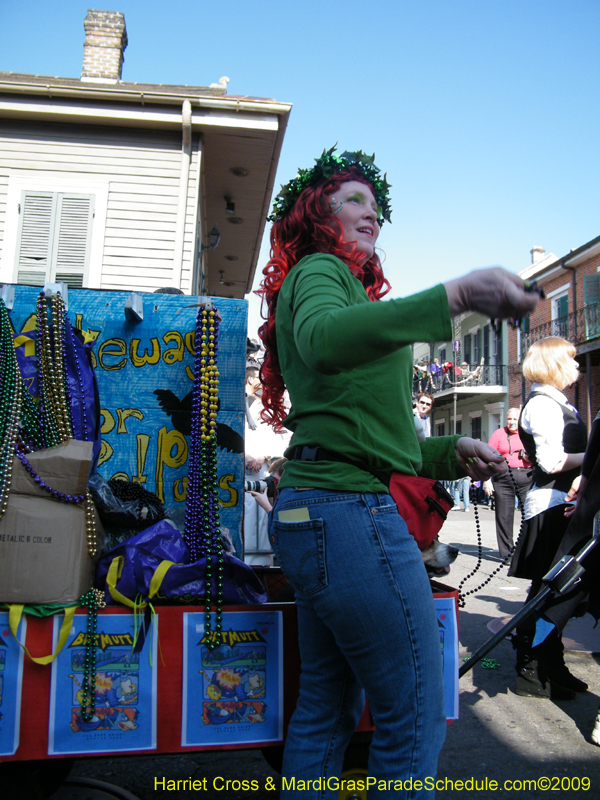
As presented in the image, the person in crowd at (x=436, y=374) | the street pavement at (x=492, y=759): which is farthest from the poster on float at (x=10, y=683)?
the person in crowd at (x=436, y=374)

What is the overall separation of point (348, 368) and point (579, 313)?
2130cm

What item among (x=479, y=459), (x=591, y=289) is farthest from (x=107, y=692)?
(x=591, y=289)

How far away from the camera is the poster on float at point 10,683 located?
5.08 feet

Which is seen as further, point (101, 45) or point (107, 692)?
point (101, 45)

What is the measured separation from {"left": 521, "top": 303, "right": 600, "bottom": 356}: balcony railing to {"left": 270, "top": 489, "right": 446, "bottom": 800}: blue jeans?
19.1 meters

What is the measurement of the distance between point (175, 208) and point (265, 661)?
771cm

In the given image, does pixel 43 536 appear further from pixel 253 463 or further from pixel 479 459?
pixel 253 463

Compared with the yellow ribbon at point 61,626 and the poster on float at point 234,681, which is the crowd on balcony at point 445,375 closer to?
the poster on float at point 234,681

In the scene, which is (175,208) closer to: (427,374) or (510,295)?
(510,295)

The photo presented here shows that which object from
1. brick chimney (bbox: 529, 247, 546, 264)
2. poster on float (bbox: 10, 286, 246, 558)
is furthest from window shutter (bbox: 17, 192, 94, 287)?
brick chimney (bbox: 529, 247, 546, 264)

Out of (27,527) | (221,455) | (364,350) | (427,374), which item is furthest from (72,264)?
(427,374)

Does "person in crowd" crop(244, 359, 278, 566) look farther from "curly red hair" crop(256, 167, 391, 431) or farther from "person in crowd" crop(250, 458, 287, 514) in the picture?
"curly red hair" crop(256, 167, 391, 431)

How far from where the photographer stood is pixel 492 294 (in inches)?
46.8

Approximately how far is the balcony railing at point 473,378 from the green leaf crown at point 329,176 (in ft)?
78.0
